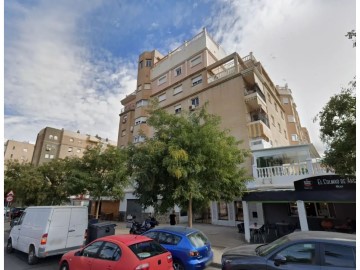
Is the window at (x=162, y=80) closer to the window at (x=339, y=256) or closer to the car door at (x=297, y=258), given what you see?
the car door at (x=297, y=258)

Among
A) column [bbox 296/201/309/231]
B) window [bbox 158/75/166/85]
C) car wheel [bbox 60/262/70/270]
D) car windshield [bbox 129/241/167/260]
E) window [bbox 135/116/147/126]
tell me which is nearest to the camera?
car windshield [bbox 129/241/167/260]

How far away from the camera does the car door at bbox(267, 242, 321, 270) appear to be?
452 cm

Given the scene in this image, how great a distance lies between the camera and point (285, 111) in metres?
32.4

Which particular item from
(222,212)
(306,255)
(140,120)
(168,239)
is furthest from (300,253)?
(140,120)

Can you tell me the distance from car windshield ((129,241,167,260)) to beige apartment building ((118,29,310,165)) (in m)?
10.2

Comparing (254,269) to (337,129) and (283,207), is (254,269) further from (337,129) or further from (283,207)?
(283,207)

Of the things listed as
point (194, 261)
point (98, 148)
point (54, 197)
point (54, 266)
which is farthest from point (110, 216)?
point (194, 261)

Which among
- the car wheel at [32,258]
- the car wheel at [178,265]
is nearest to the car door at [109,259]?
the car wheel at [178,265]

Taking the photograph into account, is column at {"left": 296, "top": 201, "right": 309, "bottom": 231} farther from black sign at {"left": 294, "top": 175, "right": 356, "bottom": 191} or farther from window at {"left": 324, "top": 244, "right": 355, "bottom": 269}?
window at {"left": 324, "top": 244, "right": 355, "bottom": 269}

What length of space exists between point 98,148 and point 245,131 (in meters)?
12.3

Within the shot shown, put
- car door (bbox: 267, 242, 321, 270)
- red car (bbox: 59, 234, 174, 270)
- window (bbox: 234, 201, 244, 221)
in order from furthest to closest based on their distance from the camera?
window (bbox: 234, 201, 244, 221) < red car (bbox: 59, 234, 174, 270) < car door (bbox: 267, 242, 321, 270)

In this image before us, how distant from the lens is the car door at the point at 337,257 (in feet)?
13.7

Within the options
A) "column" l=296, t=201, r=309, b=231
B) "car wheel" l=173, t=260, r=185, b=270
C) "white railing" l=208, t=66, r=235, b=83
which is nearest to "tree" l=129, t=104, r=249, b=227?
"column" l=296, t=201, r=309, b=231

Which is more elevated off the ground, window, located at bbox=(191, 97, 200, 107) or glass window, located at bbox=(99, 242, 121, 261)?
window, located at bbox=(191, 97, 200, 107)
